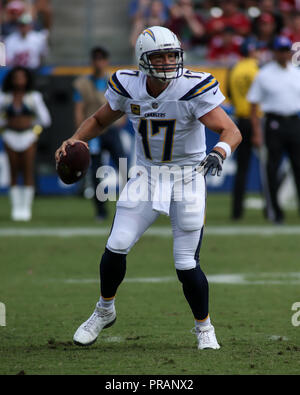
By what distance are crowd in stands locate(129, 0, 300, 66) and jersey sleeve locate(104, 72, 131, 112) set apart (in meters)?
8.38

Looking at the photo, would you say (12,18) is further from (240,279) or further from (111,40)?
(240,279)

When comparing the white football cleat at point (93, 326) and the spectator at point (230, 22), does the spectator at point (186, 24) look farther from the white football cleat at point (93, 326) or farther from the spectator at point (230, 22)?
the white football cleat at point (93, 326)

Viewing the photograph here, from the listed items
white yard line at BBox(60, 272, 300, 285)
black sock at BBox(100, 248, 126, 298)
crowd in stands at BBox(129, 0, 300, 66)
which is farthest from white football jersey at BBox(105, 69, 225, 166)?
crowd in stands at BBox(129, 0, 300, 66)

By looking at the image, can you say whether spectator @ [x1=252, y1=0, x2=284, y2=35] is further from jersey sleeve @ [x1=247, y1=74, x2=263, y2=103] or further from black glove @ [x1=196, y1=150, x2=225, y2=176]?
black glove @ [x1=196, y1=150, x2=225, y2=176]

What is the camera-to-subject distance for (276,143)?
9938 millimetres

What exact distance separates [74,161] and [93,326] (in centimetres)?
90

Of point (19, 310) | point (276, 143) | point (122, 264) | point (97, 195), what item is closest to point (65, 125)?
point (97, 195)

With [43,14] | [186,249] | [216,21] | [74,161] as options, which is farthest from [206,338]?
[43,14]

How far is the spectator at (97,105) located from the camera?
406 inches

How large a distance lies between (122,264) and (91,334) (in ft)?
1.36

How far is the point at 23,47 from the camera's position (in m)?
13.4

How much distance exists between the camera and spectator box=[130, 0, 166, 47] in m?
14.1

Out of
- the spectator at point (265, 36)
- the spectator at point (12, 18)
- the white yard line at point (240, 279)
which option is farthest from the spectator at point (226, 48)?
the white yard line at point (240, 279)

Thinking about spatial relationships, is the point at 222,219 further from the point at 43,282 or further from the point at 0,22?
the point at 0,22
